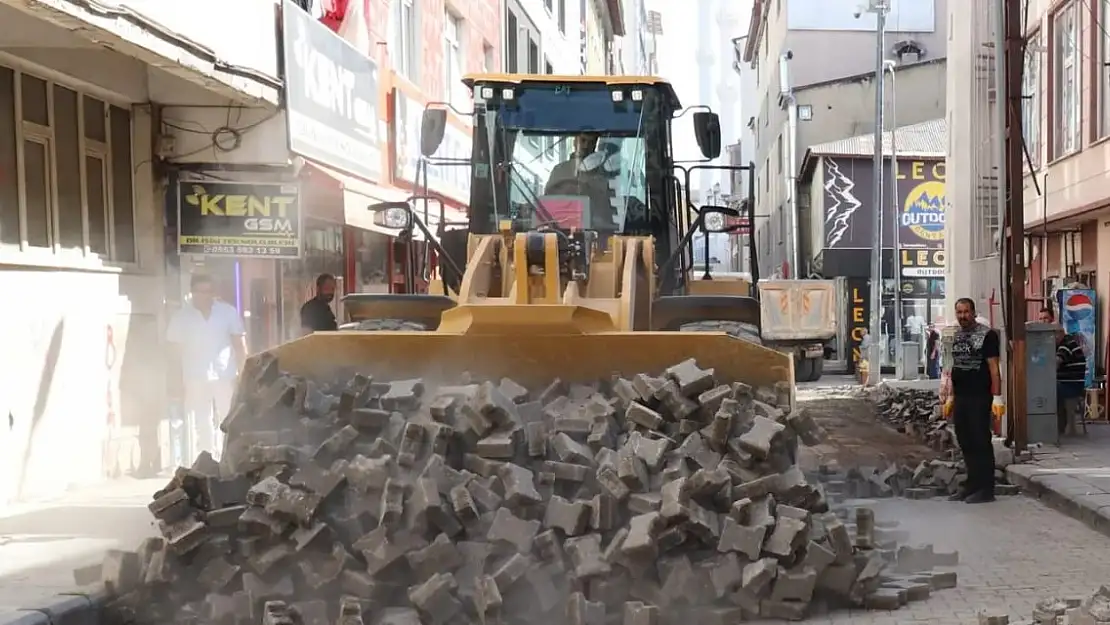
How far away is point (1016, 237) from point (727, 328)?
5638mm

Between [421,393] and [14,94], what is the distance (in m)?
4.51

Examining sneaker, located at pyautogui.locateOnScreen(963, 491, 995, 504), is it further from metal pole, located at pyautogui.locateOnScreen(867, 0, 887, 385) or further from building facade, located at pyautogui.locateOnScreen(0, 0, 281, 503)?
metal pole, located at pyautogui.locateOnScreen(867, 0, 887, 385)

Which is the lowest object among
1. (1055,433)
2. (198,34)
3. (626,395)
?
(1055,433)

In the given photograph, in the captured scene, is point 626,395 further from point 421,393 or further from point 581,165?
point 581,165

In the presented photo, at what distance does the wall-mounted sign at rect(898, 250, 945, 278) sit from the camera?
35625 mm

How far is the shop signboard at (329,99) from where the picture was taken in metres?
11.8

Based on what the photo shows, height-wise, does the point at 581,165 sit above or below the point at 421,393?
above

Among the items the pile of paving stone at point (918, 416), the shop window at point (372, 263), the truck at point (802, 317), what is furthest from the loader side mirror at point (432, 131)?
the truck at point (802, 317)

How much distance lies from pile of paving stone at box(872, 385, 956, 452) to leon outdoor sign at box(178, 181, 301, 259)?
731cm

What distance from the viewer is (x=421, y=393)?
7078 mm

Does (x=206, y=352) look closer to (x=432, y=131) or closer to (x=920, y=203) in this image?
(x=432, y=131)

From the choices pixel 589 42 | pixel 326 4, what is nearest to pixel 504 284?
pixel 326 4

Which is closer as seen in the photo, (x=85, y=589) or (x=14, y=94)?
(x=85, y=589)

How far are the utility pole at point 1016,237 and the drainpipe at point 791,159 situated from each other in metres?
29.0
